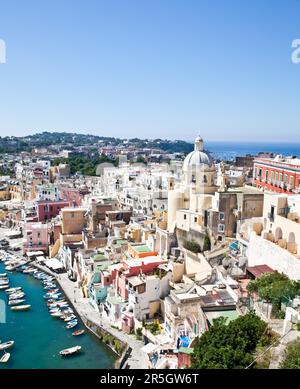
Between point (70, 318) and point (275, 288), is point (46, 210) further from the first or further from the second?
point (275, 288)

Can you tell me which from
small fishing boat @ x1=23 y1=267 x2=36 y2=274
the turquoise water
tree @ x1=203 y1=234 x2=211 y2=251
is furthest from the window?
small fishing boat @ x1=23 y1=267 x2=36 y2=274

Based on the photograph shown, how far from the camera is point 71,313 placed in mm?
8453

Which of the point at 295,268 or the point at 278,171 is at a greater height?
the point at 278,171

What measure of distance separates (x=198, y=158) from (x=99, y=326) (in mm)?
4246

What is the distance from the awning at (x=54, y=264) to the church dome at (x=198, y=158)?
16.0 ft

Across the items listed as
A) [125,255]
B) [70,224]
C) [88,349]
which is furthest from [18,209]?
[88,349]

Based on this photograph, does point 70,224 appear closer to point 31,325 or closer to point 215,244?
point 31,325

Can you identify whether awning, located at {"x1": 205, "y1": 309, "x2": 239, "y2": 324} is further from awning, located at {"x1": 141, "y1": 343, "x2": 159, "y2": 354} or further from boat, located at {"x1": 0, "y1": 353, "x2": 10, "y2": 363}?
boat, located at {"x1": 0, "y1": 353, "x2": 10, "y2": 363}

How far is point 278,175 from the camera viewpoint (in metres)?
9.48

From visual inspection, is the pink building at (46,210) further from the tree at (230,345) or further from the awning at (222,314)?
the tree at (230,345)

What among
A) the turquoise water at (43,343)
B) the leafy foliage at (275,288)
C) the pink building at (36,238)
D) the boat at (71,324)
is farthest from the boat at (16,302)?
the leafy foliage at (275,288)

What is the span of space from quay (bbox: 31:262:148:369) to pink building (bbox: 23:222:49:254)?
1912mm

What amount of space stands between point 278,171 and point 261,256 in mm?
3477

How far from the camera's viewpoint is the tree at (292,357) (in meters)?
2.71
